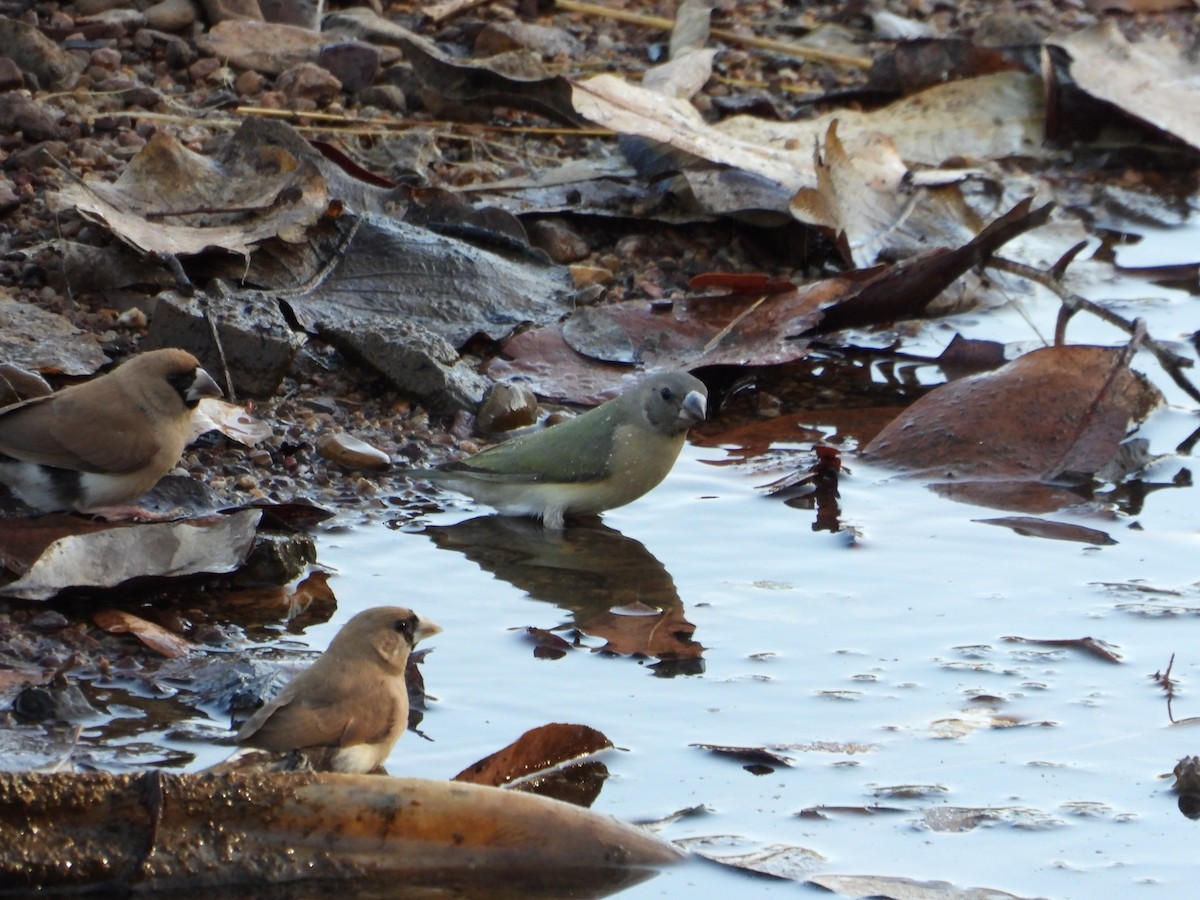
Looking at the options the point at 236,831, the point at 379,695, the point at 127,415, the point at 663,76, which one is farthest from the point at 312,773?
the point at 663,76

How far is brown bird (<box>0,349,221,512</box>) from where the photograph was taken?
5.09 meters

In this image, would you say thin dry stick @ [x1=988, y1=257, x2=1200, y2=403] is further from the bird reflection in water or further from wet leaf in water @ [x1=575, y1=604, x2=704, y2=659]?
wet leaf in water @ [x1=575, y1=604, x2=704, y2=659]

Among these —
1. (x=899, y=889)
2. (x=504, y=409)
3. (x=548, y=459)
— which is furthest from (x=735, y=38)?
(x=899, y=889)

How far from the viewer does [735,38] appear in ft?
32.1

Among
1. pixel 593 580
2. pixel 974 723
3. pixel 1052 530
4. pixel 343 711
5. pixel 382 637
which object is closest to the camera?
pixel 343 711

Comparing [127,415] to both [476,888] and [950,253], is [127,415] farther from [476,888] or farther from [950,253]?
[950,253]

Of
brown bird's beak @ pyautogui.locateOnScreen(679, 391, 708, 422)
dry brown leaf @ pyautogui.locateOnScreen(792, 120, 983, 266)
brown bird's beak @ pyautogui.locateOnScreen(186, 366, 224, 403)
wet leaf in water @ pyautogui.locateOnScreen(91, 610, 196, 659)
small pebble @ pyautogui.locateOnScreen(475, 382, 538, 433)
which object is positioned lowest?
wet leaf in water @ pyautogui.locateOnScreen(91, 610, 196, 659)

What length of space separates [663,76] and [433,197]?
2026 millimetres

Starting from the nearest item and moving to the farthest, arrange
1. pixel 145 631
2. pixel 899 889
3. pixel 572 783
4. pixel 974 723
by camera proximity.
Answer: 1. pixel 899 889
2. pixel 572 783
3. pixel 974 723
4. pixel 145 631

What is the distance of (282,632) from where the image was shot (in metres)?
4.61

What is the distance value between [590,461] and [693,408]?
1.20ft

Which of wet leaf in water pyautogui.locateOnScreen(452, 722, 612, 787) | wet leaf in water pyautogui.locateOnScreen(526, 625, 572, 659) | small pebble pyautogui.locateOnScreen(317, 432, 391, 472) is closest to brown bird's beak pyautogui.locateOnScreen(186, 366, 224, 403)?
small pebble pyautogui.locateOnScreen(317, 432, 391, 472)

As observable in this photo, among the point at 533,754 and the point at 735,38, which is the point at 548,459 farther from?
the point at 735,38

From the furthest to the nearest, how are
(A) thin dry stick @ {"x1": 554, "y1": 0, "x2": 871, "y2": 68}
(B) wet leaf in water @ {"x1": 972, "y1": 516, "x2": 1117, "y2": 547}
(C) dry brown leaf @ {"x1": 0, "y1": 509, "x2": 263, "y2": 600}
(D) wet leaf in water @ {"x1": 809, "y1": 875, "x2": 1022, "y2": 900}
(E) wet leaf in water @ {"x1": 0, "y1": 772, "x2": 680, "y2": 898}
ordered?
(A) thin dry stick @ {"x1": 554, "y1": 0, "x2": 871, "y2": 68} < (B) wet leaf in water @ {"x1": 972, "y1": 516, "x2": 1117, "y2": 547} < (C) dry brown leaf @ {"x1": 0, "y1": 509, "x2": 263, "y2": 600} < (D) wet leaf in water @ {"x1": 809, "y1": 875, "x2": 1022, "y2": 900} < (E) wet leaf in water @ {"x1": 0, "y1": 772, "x2": 680, "y2": 898}
